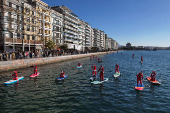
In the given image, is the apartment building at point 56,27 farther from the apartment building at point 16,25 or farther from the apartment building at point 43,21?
the apartment building at point 16,25

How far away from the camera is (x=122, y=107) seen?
10.9m

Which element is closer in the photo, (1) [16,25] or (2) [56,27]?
(1) [16,25]

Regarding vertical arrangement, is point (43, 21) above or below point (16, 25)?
above

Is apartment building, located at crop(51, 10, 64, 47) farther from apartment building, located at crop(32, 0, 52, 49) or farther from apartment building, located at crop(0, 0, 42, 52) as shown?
apartment building, located at crop(0, 0, 42, 52)

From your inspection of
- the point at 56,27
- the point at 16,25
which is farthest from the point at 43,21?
the point at 16,25

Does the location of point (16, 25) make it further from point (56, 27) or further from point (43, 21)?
point (56, 27)

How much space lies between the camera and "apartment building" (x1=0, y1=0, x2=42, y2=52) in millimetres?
36162

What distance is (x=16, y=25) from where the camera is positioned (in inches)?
1608

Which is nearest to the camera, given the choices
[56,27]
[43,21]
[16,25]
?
[16,25]

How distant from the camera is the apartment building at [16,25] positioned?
36.2 metres

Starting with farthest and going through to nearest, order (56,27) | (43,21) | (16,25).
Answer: (56,27), (43,21), (16,25)

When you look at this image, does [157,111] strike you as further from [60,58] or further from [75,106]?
[60,58]

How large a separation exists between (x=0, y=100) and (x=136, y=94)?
533 inches

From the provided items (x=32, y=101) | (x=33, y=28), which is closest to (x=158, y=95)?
(x=32, y=101)
